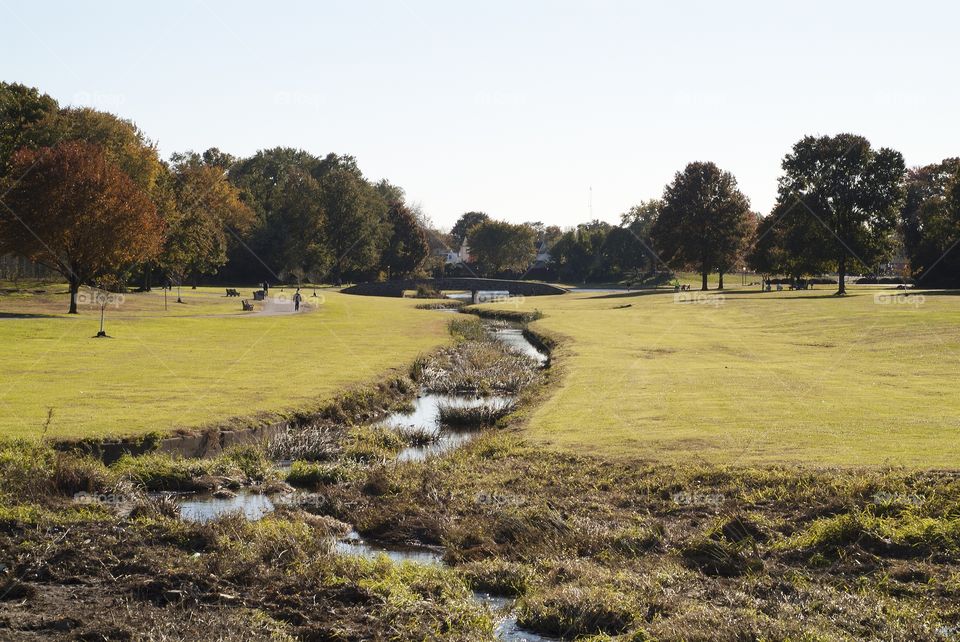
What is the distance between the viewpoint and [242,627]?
35.8ft

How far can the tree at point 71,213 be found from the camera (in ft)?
178

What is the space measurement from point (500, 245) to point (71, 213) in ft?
386

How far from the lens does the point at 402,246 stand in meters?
146

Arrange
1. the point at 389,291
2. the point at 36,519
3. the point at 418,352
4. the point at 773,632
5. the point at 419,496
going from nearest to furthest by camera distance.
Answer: the point at 773,632, the point at 36,519, the point at 419,496, the point at 418,352, the point at 389,291

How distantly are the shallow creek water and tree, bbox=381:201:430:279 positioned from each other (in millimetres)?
115229

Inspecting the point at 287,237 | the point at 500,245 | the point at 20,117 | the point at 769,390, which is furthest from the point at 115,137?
the point at 500,245

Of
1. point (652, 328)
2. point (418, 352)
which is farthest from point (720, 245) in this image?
point (418, 352)

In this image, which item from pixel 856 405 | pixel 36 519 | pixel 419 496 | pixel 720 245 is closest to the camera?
pixel 36 519

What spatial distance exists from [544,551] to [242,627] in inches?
189

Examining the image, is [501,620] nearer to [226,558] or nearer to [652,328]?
[226,558]

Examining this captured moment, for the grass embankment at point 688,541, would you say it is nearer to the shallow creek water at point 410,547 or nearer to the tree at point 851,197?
the shallow creek water at point 410,547

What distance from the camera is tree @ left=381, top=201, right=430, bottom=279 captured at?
146875 mm

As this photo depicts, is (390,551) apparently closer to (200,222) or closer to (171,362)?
(171,362)

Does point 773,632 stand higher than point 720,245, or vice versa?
point 720,245
